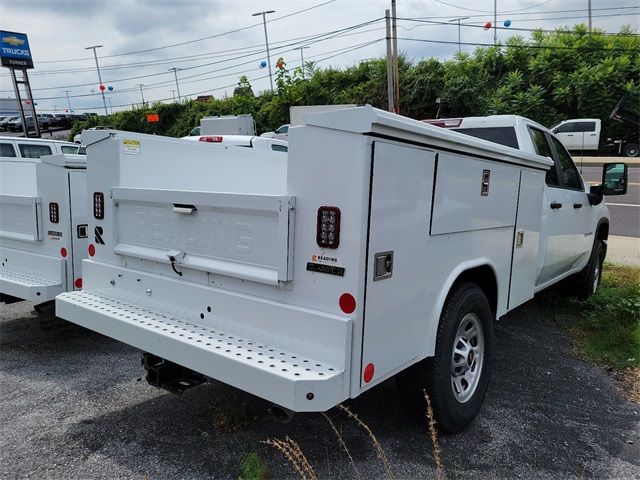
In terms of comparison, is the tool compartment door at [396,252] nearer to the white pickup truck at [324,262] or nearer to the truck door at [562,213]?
the white pickup truck at [324,262]

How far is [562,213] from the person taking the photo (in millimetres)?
5000

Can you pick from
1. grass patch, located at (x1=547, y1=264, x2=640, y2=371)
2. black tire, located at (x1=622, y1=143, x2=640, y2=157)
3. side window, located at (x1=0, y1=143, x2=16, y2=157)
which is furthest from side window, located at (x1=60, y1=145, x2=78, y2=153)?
black tire, located at (x1=622, y1=143, x2=640, y2=157)

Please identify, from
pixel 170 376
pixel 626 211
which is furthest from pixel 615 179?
pixel 626 211

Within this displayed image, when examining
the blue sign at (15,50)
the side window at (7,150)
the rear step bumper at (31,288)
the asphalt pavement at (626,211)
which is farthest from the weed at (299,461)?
the blue sign at (15,50)

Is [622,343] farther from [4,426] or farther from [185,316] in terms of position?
[4,426]

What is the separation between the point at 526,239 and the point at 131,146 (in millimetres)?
3055

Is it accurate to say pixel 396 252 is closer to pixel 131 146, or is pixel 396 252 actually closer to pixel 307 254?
pixel 307 254

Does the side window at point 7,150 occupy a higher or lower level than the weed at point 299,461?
higher

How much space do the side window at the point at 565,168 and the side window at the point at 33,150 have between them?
9732 mm

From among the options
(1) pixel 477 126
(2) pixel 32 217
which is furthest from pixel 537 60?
(2) pixel 32 217

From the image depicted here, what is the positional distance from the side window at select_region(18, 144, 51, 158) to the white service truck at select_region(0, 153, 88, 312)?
6.68 meters

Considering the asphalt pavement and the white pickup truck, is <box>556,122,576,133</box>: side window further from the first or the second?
the white pickup truck

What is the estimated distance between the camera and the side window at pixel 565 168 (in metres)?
5.21

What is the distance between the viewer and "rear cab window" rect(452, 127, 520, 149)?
4.70m
